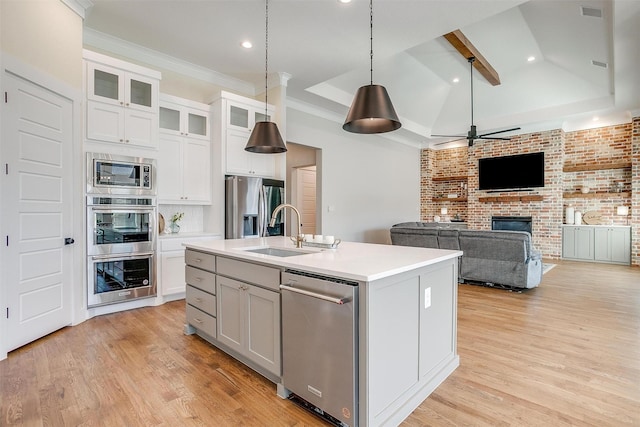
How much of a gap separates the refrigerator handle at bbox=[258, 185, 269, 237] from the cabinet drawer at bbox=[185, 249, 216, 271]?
162 centimetres

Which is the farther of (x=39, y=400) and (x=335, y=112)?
(x=335, y=112)

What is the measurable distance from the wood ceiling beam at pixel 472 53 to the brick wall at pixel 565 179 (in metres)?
1.92

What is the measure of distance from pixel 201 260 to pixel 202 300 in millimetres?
351

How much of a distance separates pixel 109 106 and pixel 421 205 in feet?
27.2

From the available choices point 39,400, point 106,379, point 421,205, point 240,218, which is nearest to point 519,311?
point 240,218

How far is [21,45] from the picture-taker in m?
2.69

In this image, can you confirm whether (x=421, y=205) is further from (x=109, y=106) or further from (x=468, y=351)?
(x=109, y=106)

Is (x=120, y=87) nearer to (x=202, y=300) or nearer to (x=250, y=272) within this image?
(x=202, y=300)

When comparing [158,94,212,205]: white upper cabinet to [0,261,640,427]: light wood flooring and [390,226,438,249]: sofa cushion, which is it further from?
[390,226,438,249]: sofa cushion

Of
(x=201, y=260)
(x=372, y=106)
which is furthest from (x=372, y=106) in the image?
(x=201, y=260)

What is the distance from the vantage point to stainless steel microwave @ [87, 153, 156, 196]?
11.2 ft

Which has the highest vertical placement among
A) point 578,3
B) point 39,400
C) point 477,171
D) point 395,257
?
point 578,3

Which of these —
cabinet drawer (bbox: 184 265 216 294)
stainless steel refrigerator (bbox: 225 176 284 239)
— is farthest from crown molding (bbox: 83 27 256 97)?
cabinet drawer (bbox: 184 265 216 294)

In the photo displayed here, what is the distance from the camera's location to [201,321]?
2.82 m
